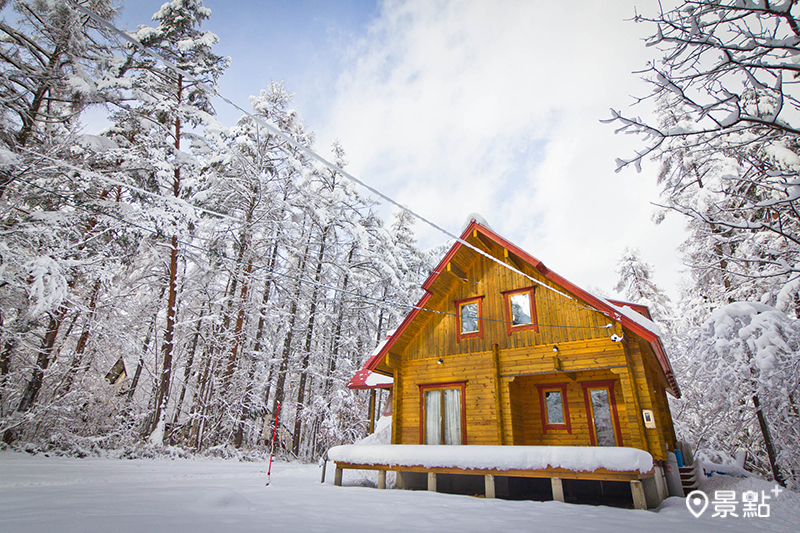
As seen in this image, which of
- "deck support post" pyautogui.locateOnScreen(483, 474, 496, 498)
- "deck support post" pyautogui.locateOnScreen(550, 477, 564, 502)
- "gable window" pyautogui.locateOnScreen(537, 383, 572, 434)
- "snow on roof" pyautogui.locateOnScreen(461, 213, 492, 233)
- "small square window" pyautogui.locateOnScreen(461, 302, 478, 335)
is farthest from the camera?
"small square window" pyautogui.locateOnScreen(461, 302, 478, 335)

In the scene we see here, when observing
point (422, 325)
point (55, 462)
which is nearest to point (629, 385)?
point (422, 325)

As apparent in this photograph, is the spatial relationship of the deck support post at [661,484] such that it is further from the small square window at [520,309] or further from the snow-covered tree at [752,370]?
the small square window at [520,309]

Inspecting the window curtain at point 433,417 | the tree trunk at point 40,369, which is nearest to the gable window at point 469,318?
the window curtain at point 433,417

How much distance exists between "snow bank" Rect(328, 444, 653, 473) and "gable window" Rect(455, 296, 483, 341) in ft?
11.6

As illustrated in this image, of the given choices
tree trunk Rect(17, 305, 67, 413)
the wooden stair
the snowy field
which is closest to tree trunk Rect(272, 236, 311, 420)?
tree trunk Rect(17, 305, 67, 413)

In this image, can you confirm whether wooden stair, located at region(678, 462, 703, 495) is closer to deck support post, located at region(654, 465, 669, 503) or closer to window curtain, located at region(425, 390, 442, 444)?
deck support post, located at region(654, 465, 669, 503)

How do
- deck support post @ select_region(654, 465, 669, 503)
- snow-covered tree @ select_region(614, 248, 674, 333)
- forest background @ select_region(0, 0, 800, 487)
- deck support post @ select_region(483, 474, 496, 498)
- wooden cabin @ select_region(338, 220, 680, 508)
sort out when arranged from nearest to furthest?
forest background @ select_region(0, 0, 800, 487)
deck support post @ select_region(654, 465, 669, 503)
deck support post @ select_region(483, 474, 496, 498)
wooden cabin @ select_region(338, 220, 680, 508)
snow-covered tree @ select_region(614, 248, 674, 333)

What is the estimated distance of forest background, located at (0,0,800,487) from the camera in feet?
16.8

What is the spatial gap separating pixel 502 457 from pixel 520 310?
4.21 m

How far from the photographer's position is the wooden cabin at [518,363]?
9.38 metres

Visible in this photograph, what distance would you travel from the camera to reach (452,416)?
1132cm

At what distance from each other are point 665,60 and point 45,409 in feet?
52.1

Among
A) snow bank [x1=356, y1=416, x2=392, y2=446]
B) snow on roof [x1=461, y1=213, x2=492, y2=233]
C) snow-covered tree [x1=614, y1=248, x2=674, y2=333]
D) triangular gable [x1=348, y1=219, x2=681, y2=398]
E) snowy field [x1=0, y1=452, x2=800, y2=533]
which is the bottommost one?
snowy field [x1=0, y1=452, x2=800, y2=533]

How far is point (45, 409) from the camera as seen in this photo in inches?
426
